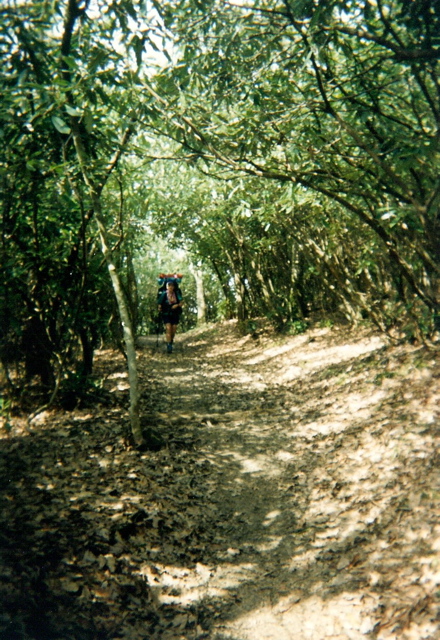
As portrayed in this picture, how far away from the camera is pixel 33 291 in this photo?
547cm

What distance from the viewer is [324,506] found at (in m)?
3.90

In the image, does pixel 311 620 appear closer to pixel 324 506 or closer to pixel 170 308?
pixel 324 506

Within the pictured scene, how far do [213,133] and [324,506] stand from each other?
4.52 meters

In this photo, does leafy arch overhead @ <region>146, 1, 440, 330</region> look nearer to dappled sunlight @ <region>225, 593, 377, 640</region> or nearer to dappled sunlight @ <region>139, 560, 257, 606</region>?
dappled sunlight @ <region>225, 593, 377, 640</region>

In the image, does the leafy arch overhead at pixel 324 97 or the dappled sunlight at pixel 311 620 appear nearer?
the dappled sunlight at pixel 311 620

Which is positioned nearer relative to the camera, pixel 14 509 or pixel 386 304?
pixel 14 509

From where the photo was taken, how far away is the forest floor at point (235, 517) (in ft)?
8.73

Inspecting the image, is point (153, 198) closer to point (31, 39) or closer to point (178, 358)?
point (178, 358)

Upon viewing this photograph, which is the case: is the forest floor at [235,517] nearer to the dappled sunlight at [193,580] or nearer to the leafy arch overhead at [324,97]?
the dappled sunlight at [193,580]

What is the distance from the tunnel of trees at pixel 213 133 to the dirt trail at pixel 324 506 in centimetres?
144

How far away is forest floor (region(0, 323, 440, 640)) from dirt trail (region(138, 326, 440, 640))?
0.01m

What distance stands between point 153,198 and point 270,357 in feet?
17.0

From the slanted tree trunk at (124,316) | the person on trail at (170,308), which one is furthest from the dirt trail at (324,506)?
the person on trail at (170,308)

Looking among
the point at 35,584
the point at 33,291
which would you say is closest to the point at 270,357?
the point at 33,291
